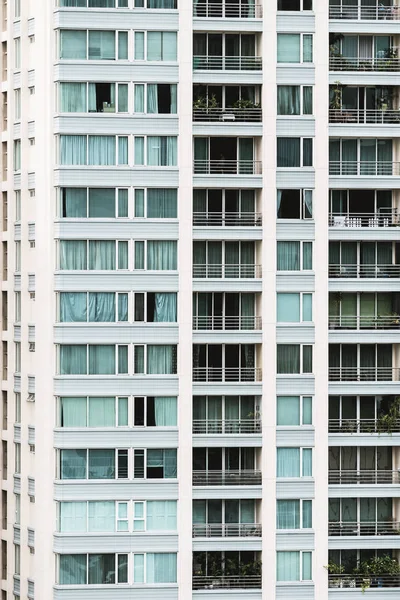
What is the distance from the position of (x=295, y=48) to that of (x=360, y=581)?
22.1m

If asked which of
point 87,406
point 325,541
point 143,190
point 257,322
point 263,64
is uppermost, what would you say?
point 263,64

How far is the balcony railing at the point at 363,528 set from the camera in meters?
57.2

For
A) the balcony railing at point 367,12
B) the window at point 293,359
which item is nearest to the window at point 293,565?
the window at point 293,359

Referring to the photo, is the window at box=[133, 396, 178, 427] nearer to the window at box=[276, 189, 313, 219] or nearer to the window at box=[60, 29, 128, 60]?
the window at box=[276, 189, 313, 219]

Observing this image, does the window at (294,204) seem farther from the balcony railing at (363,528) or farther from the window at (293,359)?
the balcony railing at (363,528)

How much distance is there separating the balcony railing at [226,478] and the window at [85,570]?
5.02 m

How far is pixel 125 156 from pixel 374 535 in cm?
1867

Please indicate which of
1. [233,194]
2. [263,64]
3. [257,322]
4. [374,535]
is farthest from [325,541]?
[263,64]

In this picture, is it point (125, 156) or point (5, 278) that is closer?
point (125, 156)

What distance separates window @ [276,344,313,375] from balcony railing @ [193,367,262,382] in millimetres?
997

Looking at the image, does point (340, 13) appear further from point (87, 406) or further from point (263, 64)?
point (87, 406)

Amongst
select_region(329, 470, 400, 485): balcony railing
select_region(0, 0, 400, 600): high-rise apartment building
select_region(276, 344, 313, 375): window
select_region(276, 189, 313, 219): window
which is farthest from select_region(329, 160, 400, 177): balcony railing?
select_region(329, 470, 400, 485): balcony railing

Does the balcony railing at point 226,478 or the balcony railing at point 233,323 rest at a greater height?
the balcony railing at point 233,323

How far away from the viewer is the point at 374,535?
5703cm
